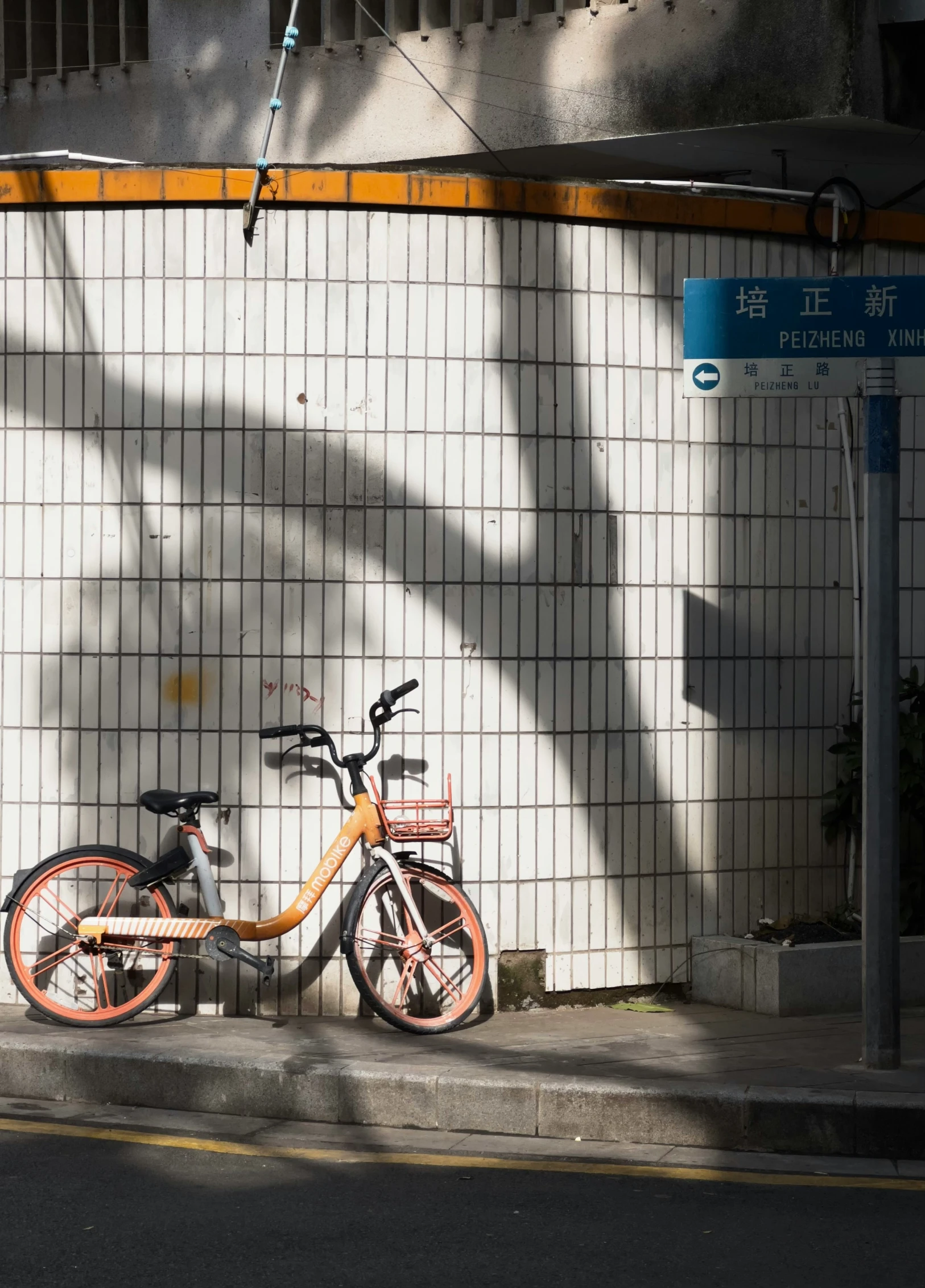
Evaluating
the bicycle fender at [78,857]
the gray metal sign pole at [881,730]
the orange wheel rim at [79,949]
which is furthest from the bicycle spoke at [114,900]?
the gray metal sign pole at [881,730]

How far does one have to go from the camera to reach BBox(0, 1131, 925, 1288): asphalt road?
158 inches

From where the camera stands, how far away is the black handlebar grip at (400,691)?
21.2 ft

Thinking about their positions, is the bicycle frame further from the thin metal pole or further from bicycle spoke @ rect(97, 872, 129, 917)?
the thin metal pole

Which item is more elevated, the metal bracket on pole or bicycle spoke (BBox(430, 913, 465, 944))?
the metal bracket on pole

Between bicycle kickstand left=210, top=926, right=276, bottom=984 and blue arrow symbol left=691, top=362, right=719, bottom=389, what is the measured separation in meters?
2.85

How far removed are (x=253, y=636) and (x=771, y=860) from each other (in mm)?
2619

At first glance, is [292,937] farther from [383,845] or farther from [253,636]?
[253,636]

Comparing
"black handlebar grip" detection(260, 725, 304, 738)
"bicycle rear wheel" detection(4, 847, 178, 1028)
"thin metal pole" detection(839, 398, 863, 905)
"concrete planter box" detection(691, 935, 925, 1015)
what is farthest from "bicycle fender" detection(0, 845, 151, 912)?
"thin metal pole" detection(839, 398, 863, 905)

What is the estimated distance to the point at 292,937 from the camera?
21.7ft

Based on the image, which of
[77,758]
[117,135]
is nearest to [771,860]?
[77,758]

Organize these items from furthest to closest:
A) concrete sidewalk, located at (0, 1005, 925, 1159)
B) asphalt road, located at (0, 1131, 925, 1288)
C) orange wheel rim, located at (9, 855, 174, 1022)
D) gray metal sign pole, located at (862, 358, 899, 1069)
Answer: orange wheel rim, located at (9, 855, 174, 1022) → gray metal sign pole, located at (862, 358, 899, 1069) → concrete sidewalk, located at (0, 1005, 925, 1159) → asphalt road, located at (0, 1131, 925, 1288)

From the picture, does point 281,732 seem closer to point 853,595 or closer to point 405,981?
point 405,981

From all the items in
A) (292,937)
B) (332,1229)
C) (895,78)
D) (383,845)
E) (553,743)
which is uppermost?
(895,78)

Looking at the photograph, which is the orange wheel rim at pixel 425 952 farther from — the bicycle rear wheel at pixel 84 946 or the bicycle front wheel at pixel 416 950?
the bicycle rear wheel at pixel 84 946
